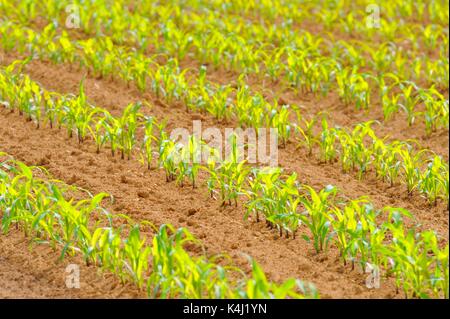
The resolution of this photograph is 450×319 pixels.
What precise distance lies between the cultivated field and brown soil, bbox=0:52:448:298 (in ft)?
0.05

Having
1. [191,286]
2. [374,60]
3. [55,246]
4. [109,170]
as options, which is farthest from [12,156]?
[374,60]

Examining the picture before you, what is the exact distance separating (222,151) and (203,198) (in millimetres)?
779

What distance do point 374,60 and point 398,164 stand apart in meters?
2.60

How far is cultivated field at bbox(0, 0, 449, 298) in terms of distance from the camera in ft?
14.8

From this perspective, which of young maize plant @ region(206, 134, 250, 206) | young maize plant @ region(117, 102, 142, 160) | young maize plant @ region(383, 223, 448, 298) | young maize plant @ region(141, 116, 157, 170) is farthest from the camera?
young maize plant @ region(117, 102, 142, 160)

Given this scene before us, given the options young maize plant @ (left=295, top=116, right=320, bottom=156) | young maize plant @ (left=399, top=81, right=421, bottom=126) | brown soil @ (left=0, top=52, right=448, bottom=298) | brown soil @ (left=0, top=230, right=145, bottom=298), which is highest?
young maize plant @ (left=399, top=81, right=421, bottom=126)

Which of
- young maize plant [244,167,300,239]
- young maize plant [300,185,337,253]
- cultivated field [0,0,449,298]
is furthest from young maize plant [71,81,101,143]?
young maize plant [300,185,337,253]

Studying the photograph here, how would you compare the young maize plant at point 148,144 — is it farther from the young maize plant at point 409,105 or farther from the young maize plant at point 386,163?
the young maize plant at point 409,105

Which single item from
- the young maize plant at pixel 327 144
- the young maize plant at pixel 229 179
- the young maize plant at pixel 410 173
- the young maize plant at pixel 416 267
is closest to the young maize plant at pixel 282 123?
the young maize plant at pixel 327 144

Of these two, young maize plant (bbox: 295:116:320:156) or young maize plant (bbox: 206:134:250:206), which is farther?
young maize plant (bbox: 295:116:320:156)

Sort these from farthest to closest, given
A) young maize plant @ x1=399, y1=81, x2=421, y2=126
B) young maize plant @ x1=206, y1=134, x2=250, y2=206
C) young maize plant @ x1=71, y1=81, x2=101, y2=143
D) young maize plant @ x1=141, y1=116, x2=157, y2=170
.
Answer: young maize plant @ x1=399, y1=81, x2=421, y2=126
young maize plant @ x1=71, y1=81, x2=101, y2=143
young maize plant @ x1=141, y1=116, x2=157, y2=170
young maize plant @ x1=206, y1=134, x2=250, y2=206

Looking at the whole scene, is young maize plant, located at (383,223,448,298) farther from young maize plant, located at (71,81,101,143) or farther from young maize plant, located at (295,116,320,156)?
young maize plant, located at (71,81,101,143)

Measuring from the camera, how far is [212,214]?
207 inches
